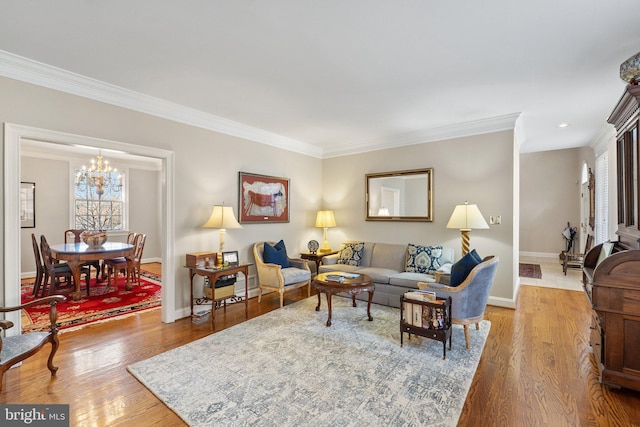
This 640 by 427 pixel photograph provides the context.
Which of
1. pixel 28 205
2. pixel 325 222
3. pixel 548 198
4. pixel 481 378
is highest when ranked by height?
Answer: pixel 548 198

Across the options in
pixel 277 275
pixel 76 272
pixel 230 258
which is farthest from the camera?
pixel 76 272

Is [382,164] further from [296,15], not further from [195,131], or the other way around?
[296,15]

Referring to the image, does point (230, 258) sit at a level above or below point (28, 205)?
below

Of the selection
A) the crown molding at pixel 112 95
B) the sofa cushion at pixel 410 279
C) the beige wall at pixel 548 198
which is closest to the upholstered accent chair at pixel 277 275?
the sofa cushion at pixel 410 279

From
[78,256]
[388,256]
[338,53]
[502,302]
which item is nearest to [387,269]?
[388,256]

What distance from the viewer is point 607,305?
7.38ft

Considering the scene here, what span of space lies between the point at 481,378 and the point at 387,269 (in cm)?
233

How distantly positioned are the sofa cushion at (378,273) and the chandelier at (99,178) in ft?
17.3

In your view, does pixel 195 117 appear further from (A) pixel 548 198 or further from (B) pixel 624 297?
(A) pixel 548 198

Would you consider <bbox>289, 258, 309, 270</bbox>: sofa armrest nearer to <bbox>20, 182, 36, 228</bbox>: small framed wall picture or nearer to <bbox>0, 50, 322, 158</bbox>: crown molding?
<bbox>0, 50, 322, 158</bbox>: crown molding

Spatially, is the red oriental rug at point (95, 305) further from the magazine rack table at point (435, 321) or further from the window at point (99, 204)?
the magazine rack table at point (435, 321)

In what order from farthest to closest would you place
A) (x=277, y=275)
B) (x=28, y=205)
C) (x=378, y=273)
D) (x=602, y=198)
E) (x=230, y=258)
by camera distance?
(x=28, y=205)
(x=602, y=198)
(x=378, y=273)
(x=277, y=275)
(x=230, y=258)

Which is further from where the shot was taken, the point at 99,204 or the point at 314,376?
the point at 99,204

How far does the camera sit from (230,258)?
4.18 m
